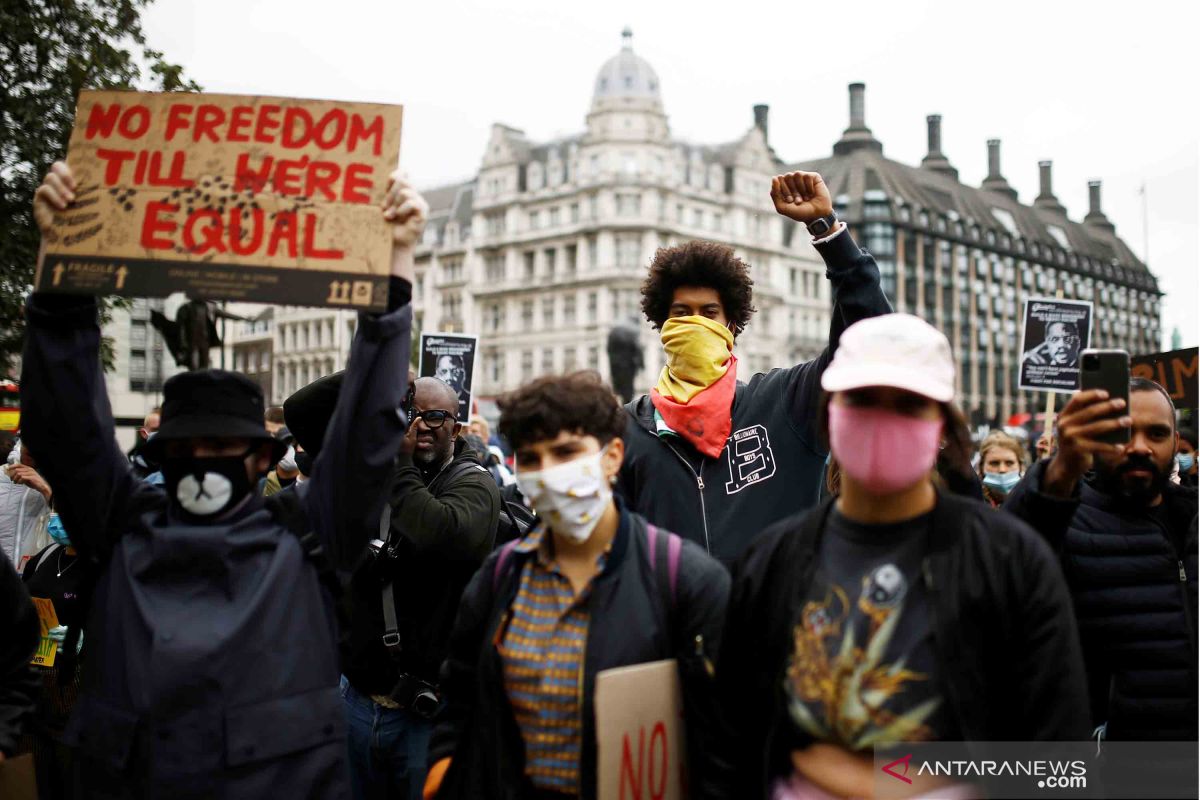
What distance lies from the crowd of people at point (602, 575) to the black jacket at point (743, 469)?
0.01 metres

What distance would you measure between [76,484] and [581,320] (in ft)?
237

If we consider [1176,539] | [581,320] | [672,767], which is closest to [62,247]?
[672,767]

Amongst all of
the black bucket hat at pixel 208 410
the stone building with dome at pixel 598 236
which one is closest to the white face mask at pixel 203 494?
the black bucket hat at pixel 208 410

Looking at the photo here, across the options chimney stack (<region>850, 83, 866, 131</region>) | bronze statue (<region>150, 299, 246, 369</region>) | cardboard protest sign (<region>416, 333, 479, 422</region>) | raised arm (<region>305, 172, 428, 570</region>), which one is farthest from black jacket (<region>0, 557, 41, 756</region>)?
chimney stack (<region>850, 83, 866, 131</region>)

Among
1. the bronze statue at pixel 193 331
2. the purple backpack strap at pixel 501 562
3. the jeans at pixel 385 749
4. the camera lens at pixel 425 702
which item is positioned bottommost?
the jeans at pixel 385 749

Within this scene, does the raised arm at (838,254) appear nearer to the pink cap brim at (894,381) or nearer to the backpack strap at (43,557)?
the pink cap brim at (894,381)

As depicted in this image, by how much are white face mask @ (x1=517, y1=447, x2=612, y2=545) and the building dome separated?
73641mm

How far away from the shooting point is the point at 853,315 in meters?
3.77

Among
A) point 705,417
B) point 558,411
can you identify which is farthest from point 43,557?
point 558,411

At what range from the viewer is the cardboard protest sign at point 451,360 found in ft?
34.2

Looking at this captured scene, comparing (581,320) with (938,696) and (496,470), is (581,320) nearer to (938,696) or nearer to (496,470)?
(496,470)

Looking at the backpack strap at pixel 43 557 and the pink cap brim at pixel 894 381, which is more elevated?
the pink cap brim at pixel 894 381

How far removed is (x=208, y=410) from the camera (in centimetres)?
329

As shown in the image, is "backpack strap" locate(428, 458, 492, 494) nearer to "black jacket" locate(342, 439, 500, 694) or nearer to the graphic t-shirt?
"black jacket" locate(342, 439, 500, 694)
